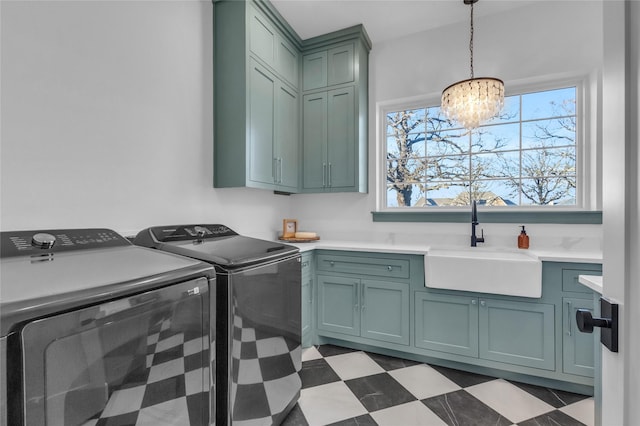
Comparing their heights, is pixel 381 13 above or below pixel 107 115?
above

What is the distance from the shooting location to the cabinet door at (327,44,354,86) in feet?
9.31

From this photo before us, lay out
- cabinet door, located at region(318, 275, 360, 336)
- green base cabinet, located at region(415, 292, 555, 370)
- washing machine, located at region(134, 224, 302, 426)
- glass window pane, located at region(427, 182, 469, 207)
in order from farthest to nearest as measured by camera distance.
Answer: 1. glass window pane, located at region(427, 182, 469, 207)
2. cabinet door, located at region(318, 275, 360, 336)
3. green base cabinet, located at region(415, 292, 555, 370)
4. washing machine, located at region(134, 224, 302, 426)

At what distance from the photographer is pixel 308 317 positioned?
8.33ft

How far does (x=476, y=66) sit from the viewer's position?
8.85ft

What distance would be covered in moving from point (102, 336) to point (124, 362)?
11 cm

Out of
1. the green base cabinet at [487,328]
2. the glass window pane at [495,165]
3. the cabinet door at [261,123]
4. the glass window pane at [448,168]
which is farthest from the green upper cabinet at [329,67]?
the green base cabinet at [487,328]

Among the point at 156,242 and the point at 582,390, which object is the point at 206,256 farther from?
the point at 582,390

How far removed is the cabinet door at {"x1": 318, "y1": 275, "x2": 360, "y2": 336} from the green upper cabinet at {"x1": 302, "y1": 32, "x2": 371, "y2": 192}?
2.90 feet

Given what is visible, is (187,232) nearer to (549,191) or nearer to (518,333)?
(518,333)

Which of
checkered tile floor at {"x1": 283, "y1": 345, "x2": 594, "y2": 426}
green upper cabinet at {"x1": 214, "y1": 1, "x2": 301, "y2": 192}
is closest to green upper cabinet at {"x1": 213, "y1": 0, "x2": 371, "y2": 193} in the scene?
green upper cabinet at {"x1": 214, "y1": 1, "x2": 301, "y2": 192}

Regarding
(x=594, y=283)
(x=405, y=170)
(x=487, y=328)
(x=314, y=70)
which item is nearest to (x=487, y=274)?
(x=487, y=328)

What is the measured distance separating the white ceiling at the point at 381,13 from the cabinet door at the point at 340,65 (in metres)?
0.19

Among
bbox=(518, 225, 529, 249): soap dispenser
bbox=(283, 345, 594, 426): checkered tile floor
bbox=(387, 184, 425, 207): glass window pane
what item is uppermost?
bbox=(387, 184, 425, 207): glass window pane

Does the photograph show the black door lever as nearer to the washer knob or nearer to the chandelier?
the washer knob
